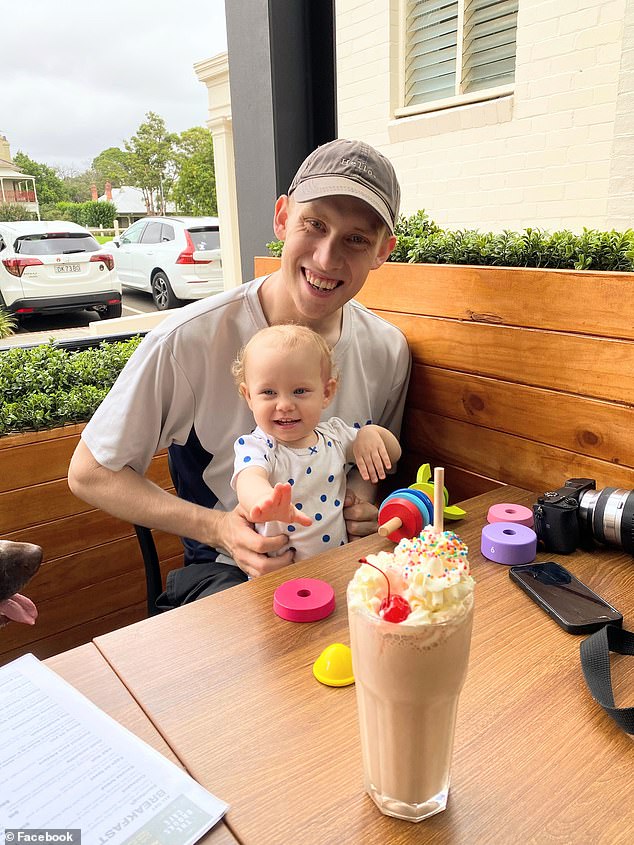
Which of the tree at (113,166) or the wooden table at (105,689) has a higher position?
the tree at (113,166)

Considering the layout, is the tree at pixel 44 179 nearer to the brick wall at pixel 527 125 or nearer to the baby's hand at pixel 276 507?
the brick wall at pixel 527 125

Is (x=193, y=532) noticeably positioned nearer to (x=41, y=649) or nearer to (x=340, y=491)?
(x=340, y=491)

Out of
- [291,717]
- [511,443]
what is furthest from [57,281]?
[291,717]

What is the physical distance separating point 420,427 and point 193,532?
2.50ft

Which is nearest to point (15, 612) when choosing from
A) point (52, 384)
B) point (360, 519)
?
point (360, 519)

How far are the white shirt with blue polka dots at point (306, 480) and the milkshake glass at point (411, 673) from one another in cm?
72

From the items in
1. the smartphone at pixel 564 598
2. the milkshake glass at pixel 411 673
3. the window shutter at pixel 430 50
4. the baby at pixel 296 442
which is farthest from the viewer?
the window shutter at pixel 430 50

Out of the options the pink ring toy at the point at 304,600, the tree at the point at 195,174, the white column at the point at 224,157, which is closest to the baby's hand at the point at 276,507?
the pink ring toy at the point at 304,600

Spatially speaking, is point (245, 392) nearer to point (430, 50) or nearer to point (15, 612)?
point (15, 612)

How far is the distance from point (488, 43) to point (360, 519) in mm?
3359

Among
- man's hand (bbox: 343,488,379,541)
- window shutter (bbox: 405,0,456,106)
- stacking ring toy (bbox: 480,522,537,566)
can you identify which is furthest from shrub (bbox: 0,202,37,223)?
window shutter (bbox: 405,0,456,106)

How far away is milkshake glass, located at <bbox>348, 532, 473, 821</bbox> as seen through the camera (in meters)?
0.56

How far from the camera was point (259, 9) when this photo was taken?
273 cm

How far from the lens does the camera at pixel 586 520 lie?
3.59 feet
